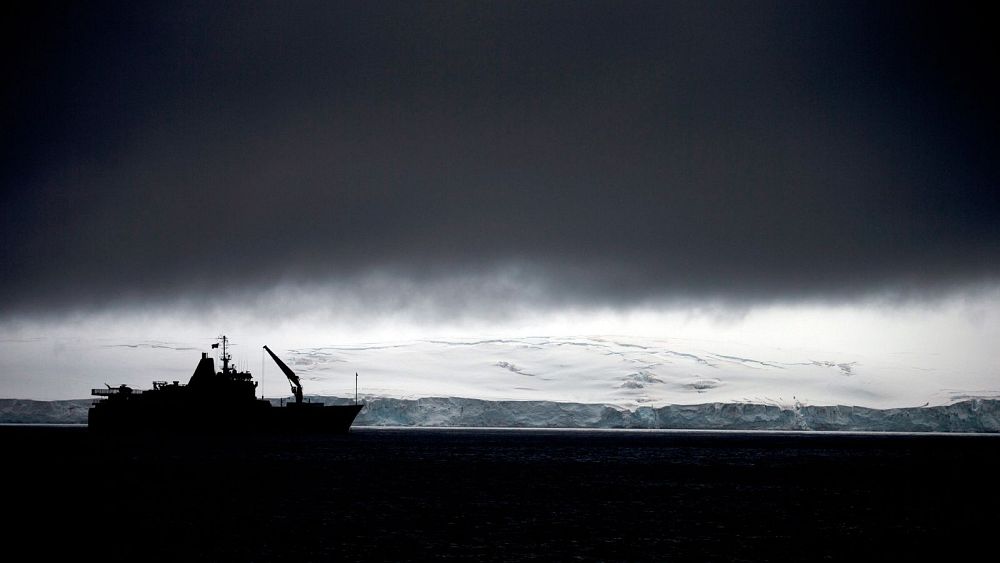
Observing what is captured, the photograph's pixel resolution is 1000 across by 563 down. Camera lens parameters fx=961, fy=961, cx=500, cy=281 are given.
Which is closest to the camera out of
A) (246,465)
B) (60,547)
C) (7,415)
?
(60,547)

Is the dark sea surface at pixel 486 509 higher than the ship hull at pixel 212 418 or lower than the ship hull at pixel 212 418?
lower

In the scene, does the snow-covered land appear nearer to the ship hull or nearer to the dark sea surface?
the ship hull

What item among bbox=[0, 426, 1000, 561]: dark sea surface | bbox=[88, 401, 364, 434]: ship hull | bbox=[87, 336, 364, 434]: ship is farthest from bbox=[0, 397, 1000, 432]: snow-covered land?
bbox=[0, 426, 1000, 561]: dark sea surface

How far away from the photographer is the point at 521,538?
36938 millimetres

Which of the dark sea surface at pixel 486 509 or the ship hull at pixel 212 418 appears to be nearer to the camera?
the dark sea surface at pixel 486 509

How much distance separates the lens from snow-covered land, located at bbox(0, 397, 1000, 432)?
164 m

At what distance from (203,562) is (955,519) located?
3316cm

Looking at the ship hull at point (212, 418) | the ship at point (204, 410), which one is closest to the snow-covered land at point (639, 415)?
the ship hull at point (212, 418)

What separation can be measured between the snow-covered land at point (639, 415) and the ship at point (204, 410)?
57525mm

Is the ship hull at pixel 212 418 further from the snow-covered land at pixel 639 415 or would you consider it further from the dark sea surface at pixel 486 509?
the snow-covered land at pixel 639 415

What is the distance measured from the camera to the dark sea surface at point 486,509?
34.4 metres

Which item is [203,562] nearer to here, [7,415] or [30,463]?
[30,463]

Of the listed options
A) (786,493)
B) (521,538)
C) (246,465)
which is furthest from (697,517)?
(246,465)

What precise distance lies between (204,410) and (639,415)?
95745 mm
